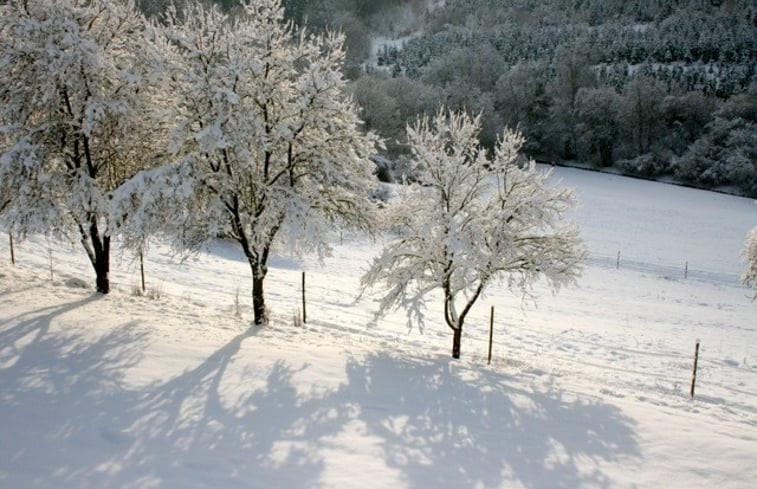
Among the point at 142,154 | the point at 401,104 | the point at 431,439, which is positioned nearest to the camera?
the point at 431,439

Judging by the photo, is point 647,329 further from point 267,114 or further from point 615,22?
point 615,22

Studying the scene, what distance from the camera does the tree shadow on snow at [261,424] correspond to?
6758 mm

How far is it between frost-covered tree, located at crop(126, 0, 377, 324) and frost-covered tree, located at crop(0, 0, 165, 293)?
1198mm

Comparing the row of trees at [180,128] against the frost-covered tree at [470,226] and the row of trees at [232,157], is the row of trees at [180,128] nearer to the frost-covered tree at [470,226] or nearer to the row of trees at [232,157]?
the row of trees at [232,157]

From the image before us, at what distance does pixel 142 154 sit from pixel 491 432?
11210mm

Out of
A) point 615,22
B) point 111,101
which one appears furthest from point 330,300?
point 615,22

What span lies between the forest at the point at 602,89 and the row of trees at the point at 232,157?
2054 centimetres

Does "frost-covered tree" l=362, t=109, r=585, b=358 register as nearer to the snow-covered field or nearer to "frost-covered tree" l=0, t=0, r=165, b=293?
the snow-covered field

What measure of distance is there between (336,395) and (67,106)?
9944mm

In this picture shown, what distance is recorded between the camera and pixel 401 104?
6391 cm

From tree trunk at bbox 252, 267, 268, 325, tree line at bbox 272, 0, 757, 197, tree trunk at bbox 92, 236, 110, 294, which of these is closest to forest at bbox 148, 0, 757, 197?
tree line at bbox 272, 0, 757, 197

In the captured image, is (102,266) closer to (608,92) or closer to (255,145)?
(255,145)

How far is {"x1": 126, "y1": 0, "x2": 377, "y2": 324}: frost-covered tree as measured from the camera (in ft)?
37.7

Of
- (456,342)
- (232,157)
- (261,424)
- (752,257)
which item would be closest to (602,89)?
(752,257)
